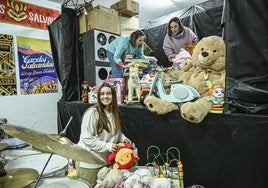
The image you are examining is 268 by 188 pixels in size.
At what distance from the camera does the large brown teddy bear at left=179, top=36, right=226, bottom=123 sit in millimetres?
1372

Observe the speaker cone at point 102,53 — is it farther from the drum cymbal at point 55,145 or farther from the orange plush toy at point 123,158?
the drum cymbal at point 55,145

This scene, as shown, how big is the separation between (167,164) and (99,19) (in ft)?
7.31

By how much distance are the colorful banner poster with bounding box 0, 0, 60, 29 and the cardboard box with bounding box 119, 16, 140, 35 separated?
144 cm

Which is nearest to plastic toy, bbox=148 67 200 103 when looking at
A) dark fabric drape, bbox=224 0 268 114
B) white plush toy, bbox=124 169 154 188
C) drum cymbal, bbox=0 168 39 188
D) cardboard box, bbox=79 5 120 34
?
dark fabric drape, bbox=224 0 268 114

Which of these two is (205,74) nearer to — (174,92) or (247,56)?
(174,92)

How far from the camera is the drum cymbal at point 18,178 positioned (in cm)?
86

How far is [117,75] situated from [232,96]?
1.64 m

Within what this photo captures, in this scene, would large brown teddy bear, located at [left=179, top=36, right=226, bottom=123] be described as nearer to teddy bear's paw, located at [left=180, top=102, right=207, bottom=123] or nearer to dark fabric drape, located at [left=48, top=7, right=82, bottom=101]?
teddy bear's paw, located at [left=180, top=102, right=207, bottom=123]

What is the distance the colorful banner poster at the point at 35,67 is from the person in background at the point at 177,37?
221 cm

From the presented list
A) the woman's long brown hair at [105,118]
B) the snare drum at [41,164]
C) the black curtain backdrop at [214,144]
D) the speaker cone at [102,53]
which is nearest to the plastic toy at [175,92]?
the black curtain backdrop at [214,144]

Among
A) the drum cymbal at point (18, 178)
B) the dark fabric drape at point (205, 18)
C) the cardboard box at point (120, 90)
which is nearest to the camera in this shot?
the drum cymbal at point (18, 178)

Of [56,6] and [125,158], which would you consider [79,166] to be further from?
[56,6]

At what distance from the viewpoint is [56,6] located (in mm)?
3863

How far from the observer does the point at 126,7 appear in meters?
3.19
